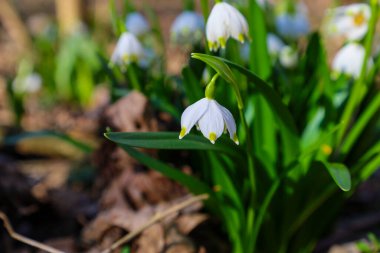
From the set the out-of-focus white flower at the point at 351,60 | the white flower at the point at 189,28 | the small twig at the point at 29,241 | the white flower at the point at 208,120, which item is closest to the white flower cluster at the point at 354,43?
the out-of-focus white flower at the point at 351,60

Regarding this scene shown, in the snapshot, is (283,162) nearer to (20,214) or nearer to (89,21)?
(20,214)

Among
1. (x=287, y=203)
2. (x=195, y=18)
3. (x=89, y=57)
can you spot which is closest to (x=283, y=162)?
(x=287, y=203)

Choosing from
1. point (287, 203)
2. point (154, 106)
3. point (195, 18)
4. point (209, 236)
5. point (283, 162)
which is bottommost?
point (209, 236)

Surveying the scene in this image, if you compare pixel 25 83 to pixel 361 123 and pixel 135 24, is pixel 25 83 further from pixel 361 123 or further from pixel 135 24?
pixel 361 123

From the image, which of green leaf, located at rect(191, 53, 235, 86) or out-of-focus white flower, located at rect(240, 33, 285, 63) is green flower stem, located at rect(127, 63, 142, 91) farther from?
green leaf, located at rect(191, 53, 235, 86)

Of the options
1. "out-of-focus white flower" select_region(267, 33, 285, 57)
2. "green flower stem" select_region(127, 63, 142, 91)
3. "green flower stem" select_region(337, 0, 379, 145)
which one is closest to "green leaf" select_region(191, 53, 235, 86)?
"green flower stem" select_region(337, 0, 379, 145)

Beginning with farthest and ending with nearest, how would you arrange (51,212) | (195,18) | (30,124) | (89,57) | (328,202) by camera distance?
(89,57) → (30,124) → (51,212) → (195,18) → (328,202)

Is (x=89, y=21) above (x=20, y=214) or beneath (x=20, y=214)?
above
